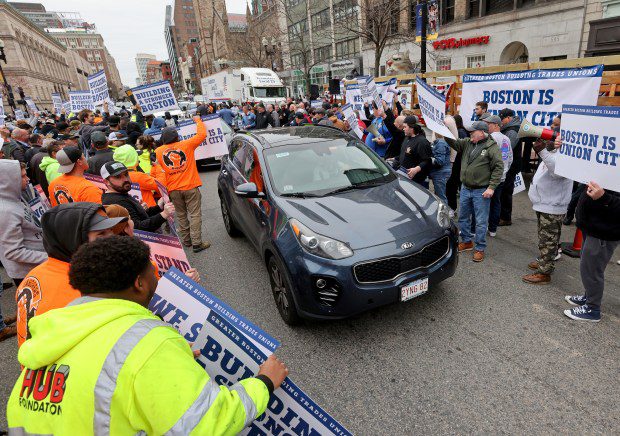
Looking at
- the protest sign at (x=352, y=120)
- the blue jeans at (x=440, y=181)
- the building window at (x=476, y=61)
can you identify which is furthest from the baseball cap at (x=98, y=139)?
the building window at (x=476, y=61)

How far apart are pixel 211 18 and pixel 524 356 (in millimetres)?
87639

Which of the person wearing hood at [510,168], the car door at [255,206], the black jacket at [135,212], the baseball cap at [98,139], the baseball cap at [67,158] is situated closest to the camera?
the black jacket at [135,212]

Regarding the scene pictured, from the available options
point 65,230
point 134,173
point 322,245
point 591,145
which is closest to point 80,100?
point 134,173

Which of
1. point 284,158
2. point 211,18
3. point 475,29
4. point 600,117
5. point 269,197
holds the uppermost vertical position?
point 211,18

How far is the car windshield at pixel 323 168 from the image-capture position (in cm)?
399

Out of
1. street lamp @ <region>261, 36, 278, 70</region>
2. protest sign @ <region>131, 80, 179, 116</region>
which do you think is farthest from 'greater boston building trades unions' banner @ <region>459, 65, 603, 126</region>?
street lamp @ <region>261, 36, 278, 70</region>

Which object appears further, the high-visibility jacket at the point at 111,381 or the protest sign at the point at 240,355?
the protest sign at the point at 240,355

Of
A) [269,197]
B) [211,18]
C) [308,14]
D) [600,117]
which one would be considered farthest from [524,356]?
[211,18]

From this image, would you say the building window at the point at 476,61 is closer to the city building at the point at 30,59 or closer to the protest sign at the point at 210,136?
the protest sign at the point at 210,136

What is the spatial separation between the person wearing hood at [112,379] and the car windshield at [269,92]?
1129 inches

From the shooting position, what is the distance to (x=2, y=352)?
12.1ft

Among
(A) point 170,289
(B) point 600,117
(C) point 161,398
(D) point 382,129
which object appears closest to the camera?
(C) point 161,398

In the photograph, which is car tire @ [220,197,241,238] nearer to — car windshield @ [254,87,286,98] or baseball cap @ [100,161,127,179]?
baseball cap @ [100,161,127,179]

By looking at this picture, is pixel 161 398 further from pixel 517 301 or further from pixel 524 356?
pixel 517 301
